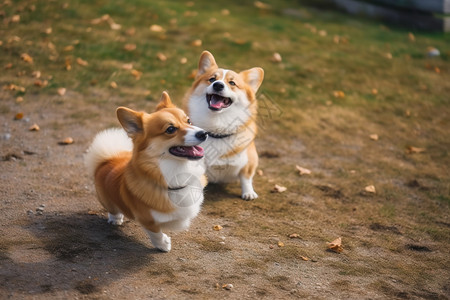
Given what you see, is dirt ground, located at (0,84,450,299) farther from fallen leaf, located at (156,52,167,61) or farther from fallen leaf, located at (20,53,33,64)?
fallen leaf, located at (156,52,167,61)

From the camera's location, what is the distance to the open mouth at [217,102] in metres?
4.34

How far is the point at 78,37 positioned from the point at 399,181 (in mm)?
5232

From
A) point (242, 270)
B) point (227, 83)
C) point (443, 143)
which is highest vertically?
point (227, 83)

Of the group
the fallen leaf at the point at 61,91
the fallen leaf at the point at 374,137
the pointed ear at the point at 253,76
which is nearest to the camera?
the pointed ear at the point at 253,76

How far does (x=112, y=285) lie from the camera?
3133mm

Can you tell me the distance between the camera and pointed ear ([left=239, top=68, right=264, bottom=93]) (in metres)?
4.59

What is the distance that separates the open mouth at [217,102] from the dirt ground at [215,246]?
0.83m

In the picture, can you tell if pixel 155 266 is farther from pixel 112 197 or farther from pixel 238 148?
pixel 238 148

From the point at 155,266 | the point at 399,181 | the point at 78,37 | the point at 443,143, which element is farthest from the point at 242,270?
the point at 78,37

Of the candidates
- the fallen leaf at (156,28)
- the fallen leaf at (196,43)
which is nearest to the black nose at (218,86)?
the fallen leaf at (196,43)

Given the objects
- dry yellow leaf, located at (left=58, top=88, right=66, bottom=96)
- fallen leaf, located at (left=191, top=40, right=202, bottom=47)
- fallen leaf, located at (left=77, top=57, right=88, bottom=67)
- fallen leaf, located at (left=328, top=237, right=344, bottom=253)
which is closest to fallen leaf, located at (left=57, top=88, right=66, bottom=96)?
dry yellow leaf, located at (left=58, top=88, right=66, bottom=96)

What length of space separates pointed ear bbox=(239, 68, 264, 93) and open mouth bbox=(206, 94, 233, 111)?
307 millimetres

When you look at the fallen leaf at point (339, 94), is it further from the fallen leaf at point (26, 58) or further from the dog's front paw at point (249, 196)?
the fallen leaf at point (26, 58)

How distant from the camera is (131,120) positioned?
3350mm
